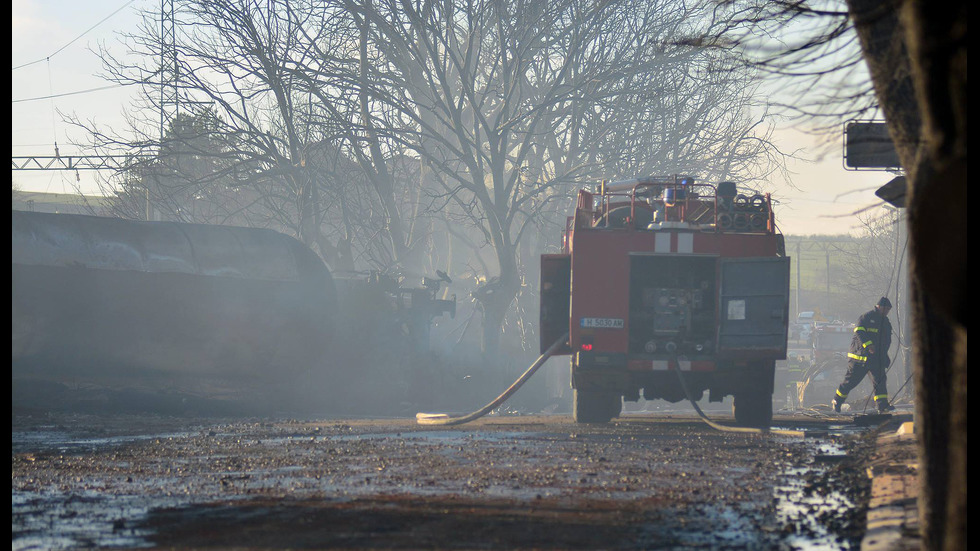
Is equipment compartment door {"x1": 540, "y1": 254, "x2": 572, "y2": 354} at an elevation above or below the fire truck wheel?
above

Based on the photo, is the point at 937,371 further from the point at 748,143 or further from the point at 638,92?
the point at 748,143

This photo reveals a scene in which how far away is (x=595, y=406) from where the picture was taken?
1349 cm

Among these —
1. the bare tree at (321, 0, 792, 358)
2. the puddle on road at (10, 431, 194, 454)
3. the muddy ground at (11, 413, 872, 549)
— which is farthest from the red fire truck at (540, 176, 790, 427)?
the bare tree at (321, 0, 792, 358)

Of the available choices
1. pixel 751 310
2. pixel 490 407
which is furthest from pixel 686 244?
pixel 490 407

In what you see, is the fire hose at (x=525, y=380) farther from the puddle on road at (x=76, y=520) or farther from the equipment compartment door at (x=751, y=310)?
the puddle on road at (x=76, y=520)

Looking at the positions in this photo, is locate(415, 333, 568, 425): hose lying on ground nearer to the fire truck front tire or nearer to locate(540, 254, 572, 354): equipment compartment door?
locate(540, 254, 572, 354): equipment compartment door

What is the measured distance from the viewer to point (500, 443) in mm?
10953

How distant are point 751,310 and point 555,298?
8.31 feet

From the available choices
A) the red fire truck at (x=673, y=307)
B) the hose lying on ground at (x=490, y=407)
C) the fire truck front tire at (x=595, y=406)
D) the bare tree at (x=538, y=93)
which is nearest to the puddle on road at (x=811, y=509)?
the red fire truck at (x=673, y=307)

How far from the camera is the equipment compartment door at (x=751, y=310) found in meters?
12.3

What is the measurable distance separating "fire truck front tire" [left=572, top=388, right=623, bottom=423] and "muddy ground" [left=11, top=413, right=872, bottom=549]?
940mm

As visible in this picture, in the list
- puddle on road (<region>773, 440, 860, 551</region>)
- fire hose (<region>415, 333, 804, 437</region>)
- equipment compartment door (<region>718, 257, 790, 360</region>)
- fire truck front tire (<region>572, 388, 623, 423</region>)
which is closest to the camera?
puddle on road (<region>773, 440, 860, 551</region>)

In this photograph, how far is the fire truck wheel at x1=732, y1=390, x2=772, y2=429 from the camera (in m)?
13.0

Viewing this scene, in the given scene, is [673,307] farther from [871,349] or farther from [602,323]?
[871,349]
